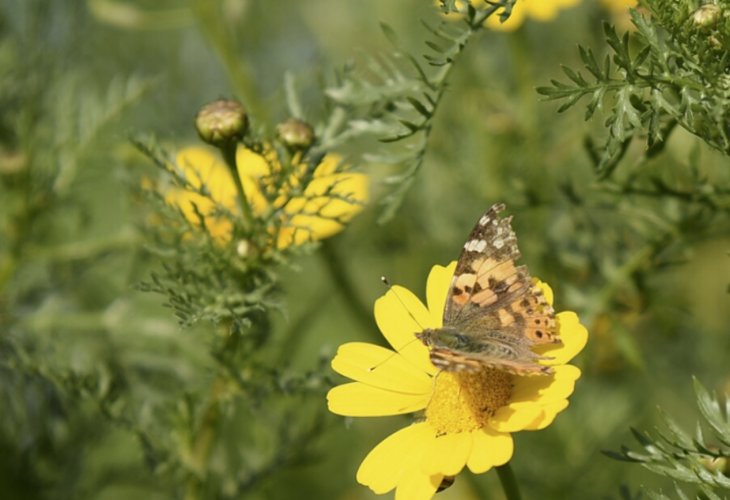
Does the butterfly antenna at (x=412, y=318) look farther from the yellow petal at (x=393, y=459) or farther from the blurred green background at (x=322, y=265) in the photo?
the blurred green background at (x=322, y=265)

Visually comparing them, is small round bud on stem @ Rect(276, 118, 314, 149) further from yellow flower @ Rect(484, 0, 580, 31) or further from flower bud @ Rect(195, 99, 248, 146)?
yellow flower @ Rect(484, 0, 580, 31)

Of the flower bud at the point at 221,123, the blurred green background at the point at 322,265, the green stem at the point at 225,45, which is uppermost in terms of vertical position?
the flower bud at the point at 221,123

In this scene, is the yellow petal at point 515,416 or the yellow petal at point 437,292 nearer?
the yellow petal at point 515,416

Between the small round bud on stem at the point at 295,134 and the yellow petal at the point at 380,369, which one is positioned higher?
the small round bud on stem at the point at 295,134

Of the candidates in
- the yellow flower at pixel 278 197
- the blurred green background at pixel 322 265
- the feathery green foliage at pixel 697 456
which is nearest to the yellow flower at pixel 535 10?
the blurred green background at pixel 322 265

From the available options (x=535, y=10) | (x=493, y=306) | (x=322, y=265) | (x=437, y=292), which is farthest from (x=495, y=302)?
(x=322, y=265)

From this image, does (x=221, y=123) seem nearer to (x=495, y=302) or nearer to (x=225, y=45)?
(x=495, y=302)

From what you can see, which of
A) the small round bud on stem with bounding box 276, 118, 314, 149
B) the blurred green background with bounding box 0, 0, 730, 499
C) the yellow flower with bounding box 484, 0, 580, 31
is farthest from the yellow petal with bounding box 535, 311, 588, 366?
the yellow flower with bounding box 484, 0, 580, 31
